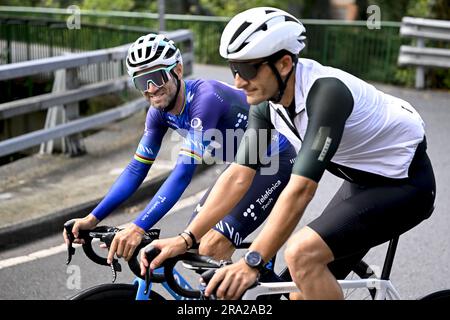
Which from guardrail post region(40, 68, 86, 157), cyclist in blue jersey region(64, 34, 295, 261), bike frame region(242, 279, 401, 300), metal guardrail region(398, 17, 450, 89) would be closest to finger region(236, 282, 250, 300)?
bike frame region(242, 279, 401, 300)

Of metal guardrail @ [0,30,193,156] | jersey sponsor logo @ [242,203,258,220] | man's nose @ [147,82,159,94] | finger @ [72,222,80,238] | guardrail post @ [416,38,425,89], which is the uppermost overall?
man's nose @ [147,82,159,94]

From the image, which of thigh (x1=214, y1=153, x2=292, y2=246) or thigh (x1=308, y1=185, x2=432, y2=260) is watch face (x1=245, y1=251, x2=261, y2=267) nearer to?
thigh (x1=308, y1=185, x2=432, y2=260)

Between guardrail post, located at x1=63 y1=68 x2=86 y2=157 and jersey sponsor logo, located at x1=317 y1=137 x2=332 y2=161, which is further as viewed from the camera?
guardrail post, located at x1=63 y1=68 x2=86 y2=157

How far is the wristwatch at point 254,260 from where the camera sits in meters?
3.26

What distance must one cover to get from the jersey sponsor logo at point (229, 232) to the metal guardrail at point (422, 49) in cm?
1096

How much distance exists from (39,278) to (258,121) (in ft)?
9.64

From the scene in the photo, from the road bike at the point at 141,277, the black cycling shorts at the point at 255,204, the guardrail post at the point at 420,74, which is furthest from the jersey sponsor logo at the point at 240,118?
the guardrail post at the point at 420,74

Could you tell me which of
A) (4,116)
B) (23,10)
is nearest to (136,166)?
(4,116)

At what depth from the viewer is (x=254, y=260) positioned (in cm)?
327

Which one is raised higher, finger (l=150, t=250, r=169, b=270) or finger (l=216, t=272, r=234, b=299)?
finger (l=216, t=272, r=234, b=299)

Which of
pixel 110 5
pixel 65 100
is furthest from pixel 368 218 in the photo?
pixel 110 5

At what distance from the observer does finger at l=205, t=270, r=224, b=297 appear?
10.4ft

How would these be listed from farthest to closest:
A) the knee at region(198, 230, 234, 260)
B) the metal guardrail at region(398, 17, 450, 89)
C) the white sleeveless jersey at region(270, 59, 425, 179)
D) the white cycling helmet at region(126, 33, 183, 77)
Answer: the metal guardrail at region(398, 17, 450, 89)
the white cycling helmet at region(126, 33, 183, 77)
the knee at region(198, 230, 234, 260)
the white sleeveless jersey at region(270, 59, 425, 179)

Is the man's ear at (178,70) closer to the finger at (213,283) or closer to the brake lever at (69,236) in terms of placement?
the brake lever at (69,236)
